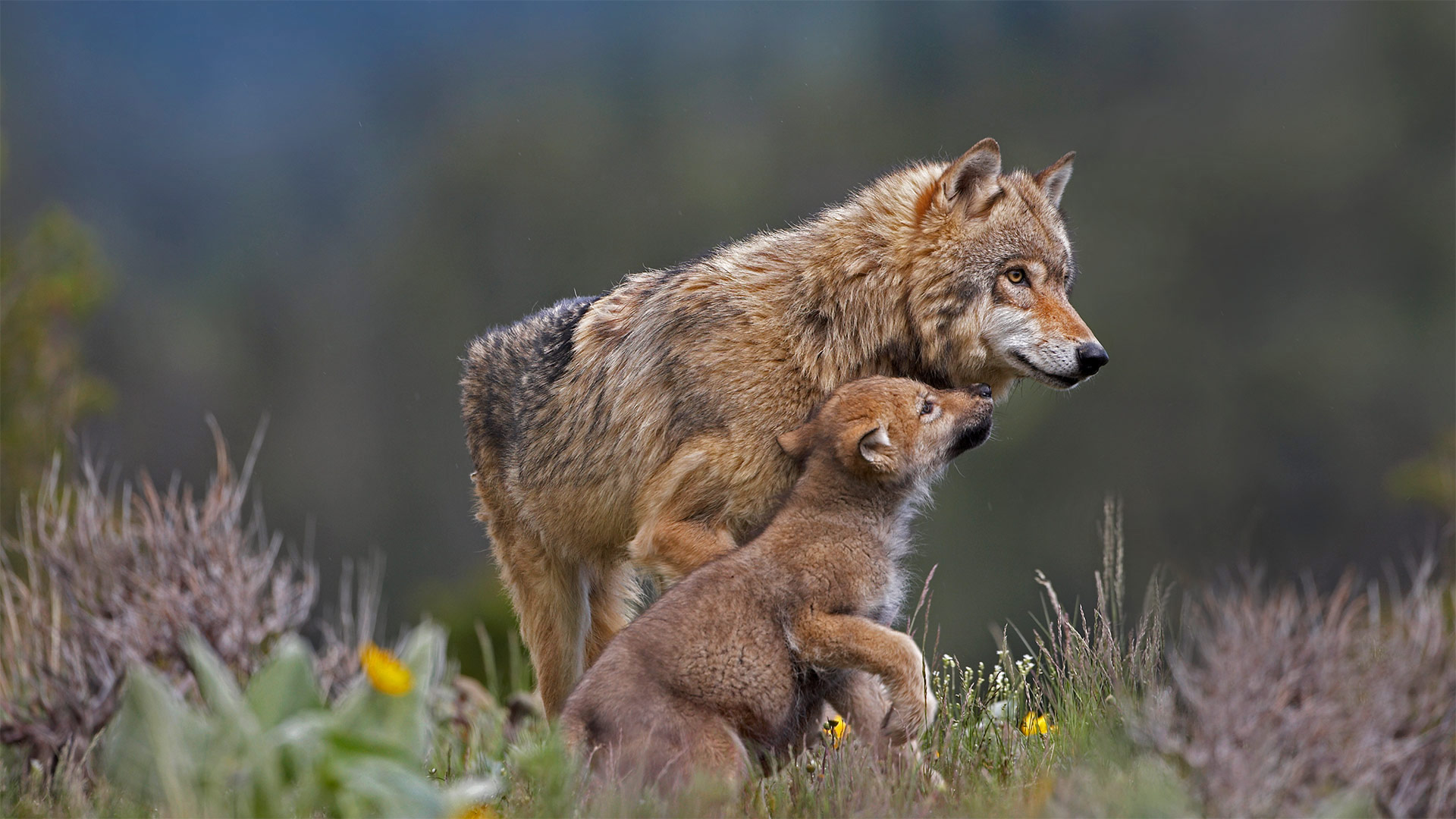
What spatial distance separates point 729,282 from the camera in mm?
5367

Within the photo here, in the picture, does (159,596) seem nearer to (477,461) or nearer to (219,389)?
(477,461)

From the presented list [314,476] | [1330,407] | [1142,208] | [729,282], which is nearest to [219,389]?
→ [314,476]

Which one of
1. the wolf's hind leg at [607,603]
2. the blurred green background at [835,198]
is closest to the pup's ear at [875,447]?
the wolf's hind leg at [607,603]

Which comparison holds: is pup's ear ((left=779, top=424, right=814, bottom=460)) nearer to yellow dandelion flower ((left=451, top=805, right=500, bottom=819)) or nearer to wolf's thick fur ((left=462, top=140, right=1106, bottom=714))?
wolf's thick fur ((left=462, top=140, right=1106, bottom=714))

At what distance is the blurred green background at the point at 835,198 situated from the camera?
30047mm

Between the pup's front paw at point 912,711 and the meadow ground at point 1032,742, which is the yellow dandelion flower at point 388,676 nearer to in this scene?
the meadow ground at point 1032,742

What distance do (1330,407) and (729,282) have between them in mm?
29929

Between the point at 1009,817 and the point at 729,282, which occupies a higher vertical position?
A: the point at 729,282

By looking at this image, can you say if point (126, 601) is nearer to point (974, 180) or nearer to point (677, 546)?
point (677, 546)

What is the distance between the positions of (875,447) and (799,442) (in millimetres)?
313

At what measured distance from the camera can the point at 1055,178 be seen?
5.88 m

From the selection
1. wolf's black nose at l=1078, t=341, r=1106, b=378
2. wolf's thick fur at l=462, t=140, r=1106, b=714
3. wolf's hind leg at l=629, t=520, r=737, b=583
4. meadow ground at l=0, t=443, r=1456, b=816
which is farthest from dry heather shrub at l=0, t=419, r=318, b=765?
wolf's black nose at l=1078, t=341, r=1106, b=378

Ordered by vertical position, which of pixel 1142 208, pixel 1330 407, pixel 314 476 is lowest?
pixel 314 476

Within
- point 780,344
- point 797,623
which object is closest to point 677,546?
point 797,623
